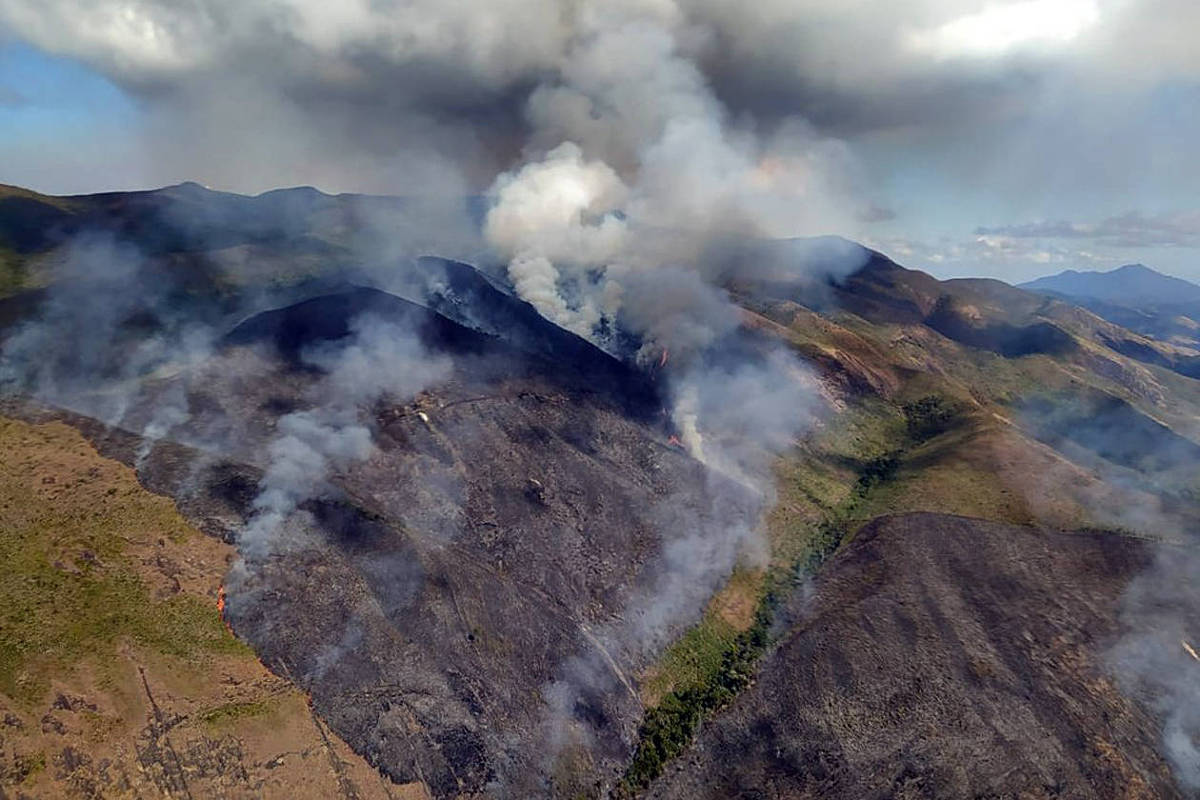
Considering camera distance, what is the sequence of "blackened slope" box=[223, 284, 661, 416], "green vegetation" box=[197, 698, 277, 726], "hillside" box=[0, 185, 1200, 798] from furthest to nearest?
"blackened slope" box=[223, 284, 661, 416] < "hillside" box=[0, 185, 1200, 798] < "green vegetation" box=[197, 698, 277, 726]

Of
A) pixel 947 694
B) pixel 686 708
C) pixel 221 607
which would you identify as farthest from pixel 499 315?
pixel 947 694

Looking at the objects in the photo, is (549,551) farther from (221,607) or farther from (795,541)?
(795,541)

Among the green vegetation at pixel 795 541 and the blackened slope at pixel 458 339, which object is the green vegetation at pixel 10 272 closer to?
the blackened slope at pixel 458 339

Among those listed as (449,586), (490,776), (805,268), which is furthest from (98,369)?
(805,268)

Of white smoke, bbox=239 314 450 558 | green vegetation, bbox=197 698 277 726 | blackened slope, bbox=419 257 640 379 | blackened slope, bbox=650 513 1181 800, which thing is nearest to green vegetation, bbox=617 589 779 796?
blackened slope, bbox=650 513 1181 800

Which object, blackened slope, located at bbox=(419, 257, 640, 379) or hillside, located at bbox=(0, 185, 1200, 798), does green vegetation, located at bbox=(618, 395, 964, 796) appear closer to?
hillside, located at bbox=(0, 185, 1200, 798)
